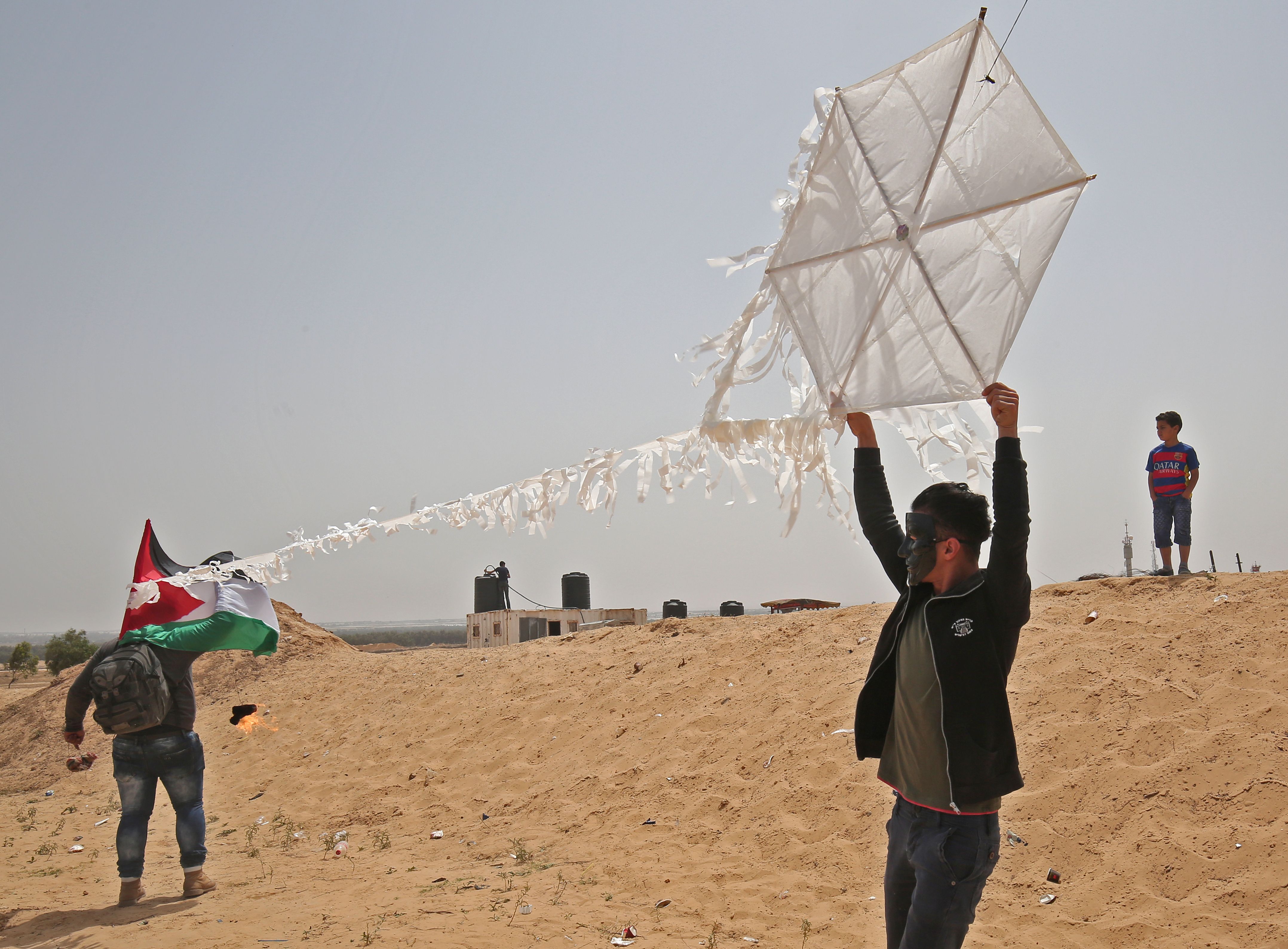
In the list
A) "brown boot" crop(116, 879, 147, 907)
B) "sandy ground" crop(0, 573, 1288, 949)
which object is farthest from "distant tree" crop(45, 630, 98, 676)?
"brown boot" crop(116, 879, 147, 907)

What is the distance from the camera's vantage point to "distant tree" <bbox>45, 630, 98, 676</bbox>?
34594 mm

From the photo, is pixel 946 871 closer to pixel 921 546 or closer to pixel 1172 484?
pixel 921 546

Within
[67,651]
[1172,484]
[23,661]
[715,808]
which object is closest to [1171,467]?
[1172,484]

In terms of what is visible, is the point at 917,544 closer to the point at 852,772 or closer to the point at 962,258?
the point at 962,258

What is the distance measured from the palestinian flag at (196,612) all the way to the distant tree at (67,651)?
32585 mm

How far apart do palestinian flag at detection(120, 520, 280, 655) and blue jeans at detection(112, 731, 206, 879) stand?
51cm

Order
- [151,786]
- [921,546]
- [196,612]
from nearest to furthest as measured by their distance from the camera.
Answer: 1. [921,546]
2. [151,786]
3. [196,612]

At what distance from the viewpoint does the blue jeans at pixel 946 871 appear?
2.11 metres

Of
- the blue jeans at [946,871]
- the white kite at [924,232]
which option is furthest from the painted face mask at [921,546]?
the blue jeans at [946,871]

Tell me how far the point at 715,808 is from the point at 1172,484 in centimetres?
429

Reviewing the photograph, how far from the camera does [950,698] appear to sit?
7.29 feet

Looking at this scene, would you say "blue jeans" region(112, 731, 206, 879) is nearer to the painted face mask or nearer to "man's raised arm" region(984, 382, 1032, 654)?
the painted face mask

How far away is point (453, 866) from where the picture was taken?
5.53 meters

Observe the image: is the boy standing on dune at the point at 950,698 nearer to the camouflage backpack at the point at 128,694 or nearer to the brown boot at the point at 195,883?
the camouflage backpack at the point at 128,694
